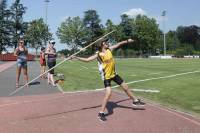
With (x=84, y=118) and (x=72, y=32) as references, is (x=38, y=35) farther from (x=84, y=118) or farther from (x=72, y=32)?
(x=84, y=118)

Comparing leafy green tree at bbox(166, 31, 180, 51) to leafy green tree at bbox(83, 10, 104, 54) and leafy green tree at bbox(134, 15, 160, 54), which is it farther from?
leafy green tree at bbox(83, 10, 104, 54)

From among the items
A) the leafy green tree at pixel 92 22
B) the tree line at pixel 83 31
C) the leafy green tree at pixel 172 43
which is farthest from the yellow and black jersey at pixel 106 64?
the leafy green tree at pixel 172 43

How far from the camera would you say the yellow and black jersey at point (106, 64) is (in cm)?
1016

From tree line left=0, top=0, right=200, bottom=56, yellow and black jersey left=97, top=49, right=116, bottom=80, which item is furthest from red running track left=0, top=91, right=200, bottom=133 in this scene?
tree line left=0, top=0, right=200, bottom=56

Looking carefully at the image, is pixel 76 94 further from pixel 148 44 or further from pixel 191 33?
pixel 191 33

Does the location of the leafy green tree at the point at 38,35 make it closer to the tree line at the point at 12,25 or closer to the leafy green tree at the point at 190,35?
the tree line at the point at 12,25

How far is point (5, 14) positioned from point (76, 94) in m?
106

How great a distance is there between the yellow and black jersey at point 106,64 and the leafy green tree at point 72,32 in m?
103

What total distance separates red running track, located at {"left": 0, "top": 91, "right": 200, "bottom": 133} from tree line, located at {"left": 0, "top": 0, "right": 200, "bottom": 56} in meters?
83.4

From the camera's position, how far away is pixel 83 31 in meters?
120

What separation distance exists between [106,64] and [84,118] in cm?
135

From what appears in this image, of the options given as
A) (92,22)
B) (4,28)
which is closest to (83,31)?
(92,22)

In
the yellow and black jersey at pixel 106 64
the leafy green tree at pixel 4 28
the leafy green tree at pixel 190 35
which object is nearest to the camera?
the yellow and black jersey at pixel 106 64

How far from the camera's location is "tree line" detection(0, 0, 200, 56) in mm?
103375
